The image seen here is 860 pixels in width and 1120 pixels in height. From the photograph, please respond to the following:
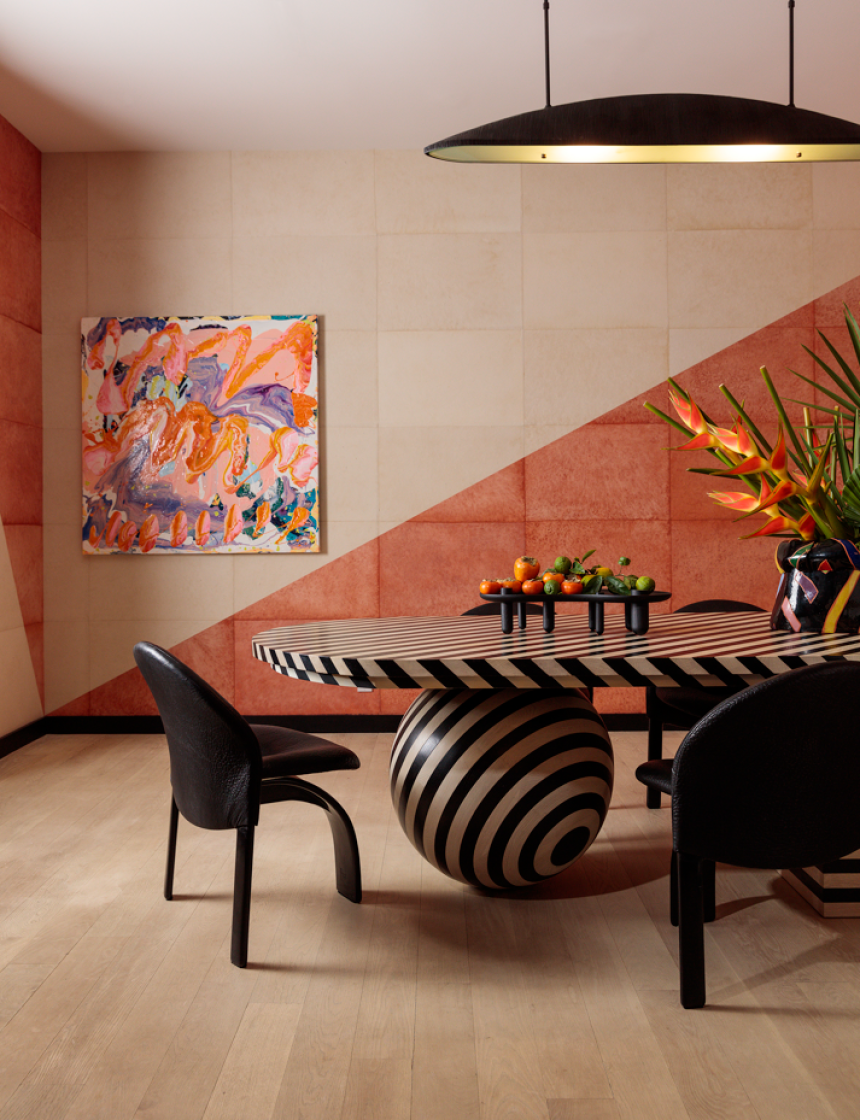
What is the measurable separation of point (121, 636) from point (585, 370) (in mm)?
3050

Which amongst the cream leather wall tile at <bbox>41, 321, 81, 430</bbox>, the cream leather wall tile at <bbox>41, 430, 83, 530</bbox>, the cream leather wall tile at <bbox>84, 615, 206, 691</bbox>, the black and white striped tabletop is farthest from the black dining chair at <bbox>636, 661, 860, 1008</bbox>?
the cream leather wall tile at <bbox>41, 321, 81, 430</bbox>

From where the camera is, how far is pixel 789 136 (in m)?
2.37

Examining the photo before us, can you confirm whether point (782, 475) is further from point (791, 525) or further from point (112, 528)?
point (112, 528)

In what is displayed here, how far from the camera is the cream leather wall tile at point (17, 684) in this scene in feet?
15.1

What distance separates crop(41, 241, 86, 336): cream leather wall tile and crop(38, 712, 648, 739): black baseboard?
88.1 inches

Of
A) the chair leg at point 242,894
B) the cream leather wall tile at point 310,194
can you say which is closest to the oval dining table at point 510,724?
the chair leg at point 242,894

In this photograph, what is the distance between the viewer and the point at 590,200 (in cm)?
498

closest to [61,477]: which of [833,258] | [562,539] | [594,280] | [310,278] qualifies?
[310,278]

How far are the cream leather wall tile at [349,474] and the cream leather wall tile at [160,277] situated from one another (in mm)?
953

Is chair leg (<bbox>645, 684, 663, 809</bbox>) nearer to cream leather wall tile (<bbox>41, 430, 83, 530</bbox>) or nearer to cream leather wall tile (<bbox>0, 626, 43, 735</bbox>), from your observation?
cream leather wall tile (<bbox>0, 626, 43, 735</bbox>)

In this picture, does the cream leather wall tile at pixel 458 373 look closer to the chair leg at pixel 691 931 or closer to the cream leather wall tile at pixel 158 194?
the cream leather wall tile at pixel 158 194

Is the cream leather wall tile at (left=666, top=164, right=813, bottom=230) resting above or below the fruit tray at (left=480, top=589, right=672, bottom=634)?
above

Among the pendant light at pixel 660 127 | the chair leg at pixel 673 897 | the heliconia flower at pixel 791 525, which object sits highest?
the pendant light at pixel 660 127

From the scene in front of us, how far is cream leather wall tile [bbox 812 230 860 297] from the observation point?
4938 millimetres
